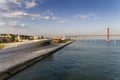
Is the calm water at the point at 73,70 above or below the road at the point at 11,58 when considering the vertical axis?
below

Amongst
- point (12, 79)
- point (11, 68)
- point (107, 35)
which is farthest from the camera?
point (107, 35)

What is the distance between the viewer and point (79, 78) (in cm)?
1177

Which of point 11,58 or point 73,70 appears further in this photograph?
point 11,58

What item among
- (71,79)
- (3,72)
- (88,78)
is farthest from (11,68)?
(88,78)

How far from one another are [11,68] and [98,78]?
685 centimetres

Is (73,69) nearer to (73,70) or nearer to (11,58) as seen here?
(73,70)

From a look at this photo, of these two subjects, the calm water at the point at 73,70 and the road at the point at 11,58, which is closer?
the calm water at the point at 73,70

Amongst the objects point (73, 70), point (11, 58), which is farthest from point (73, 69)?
point (11, 58)

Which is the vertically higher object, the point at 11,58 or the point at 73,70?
the point at 11,58

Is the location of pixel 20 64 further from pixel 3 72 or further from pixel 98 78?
pixel 98 78

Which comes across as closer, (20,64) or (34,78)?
(34,78)

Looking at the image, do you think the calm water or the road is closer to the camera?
the calm water

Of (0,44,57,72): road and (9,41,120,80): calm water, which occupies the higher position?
(0,44,57,72): road

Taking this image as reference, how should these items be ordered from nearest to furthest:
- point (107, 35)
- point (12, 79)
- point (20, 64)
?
point (12, 79) < point (20, 64) < point (107, 35)
